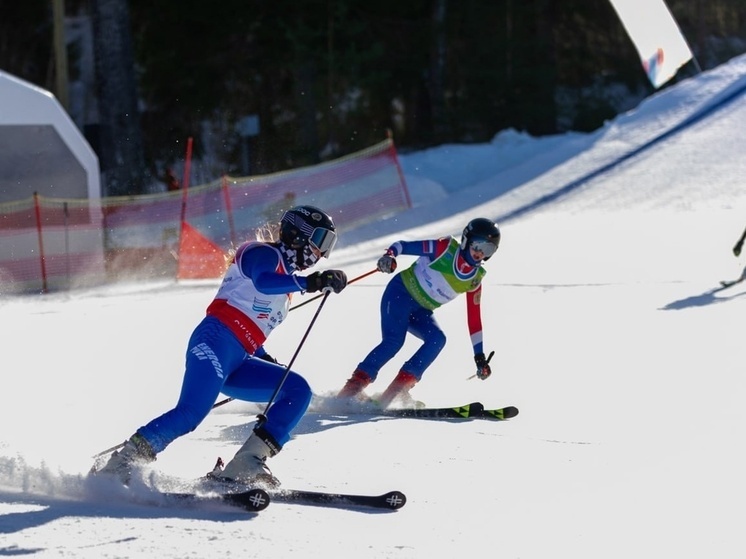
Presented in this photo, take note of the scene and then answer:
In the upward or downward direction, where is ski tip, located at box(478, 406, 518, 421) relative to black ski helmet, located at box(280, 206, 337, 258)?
downward

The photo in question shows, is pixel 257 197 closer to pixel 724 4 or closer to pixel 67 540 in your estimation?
pixel 67 540

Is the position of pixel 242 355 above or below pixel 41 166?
below

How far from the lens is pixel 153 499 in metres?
4.78

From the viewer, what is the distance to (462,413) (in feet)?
23.9

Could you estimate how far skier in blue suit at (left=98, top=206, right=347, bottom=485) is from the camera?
4.94 meters

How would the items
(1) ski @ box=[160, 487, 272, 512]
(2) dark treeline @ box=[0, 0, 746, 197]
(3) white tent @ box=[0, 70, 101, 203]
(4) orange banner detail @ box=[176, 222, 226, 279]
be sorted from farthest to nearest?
1. (2) dark treeline @ box=[0, 0, 746, 197]
2. (3) white tent @ box=[0, 70, 101, 203]
3. (4) orange banner detail @ box=[176, 222, 226, 279]
4. (1) ski @ box=[160, 487, 272, 512]

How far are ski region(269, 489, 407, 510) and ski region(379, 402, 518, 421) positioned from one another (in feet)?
7.64

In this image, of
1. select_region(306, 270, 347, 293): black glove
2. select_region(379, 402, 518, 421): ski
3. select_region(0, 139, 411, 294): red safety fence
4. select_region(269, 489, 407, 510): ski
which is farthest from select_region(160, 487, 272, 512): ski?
select_region(0, 139, 411, 294): red safety fence

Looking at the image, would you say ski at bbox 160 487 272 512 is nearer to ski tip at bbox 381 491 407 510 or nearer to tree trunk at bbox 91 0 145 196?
ski tip at bbox 381 491 407 510

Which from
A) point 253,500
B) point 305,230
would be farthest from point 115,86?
point 253,500

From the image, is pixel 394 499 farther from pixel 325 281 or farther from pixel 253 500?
pixel 325 281

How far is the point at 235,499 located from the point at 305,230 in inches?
46.4

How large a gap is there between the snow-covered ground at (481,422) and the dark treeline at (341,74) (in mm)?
9592

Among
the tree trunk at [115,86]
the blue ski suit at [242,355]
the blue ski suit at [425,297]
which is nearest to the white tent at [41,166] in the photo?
the tree trunk at [115,86]
